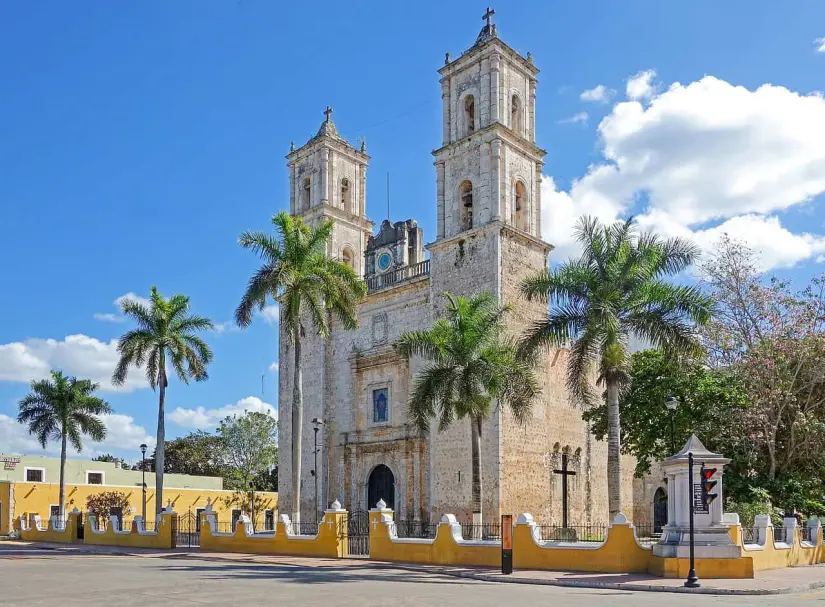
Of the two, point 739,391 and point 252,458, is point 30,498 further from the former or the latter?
point 739,391

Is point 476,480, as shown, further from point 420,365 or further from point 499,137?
point 499,137

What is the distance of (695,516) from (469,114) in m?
20.6

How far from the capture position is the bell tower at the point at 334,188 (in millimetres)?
38969

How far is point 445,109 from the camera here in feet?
110

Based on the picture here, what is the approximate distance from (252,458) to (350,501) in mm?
20137

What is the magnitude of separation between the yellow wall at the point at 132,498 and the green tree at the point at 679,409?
19152 millimetres

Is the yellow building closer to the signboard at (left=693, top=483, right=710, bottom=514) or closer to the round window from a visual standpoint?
the round window

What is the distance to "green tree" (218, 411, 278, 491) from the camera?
52.8 metres

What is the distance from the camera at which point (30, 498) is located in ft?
137

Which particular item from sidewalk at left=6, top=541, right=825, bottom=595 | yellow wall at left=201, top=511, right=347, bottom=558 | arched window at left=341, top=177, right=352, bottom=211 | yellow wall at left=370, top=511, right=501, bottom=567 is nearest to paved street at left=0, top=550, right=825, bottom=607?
sidewalk at left=6, top=541, right=825, bottom=595

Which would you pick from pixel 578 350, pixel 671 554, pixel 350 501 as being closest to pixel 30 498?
pixel 350 501

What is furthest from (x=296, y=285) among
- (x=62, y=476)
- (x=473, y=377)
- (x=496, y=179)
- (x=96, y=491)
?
(x=96, y=491)

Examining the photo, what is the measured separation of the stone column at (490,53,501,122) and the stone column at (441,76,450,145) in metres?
2.23

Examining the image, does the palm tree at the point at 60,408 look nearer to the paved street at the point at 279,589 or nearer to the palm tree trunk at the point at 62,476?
the palm tree trunk at the point at 62,476
